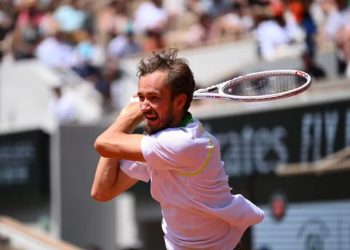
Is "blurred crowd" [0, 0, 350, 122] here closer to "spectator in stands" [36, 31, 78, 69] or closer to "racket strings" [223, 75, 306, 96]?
"spectator in stands" [36, 31, 78, 69]

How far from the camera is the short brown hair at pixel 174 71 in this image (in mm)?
4594

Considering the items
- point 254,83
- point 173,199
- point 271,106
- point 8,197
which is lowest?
point 8,197

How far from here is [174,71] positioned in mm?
4602

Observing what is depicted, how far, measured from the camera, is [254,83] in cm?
527

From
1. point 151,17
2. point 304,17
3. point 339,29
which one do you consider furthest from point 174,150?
point 151,17

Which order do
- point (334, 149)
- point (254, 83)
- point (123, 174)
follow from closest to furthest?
point (123, 174)
point (254, 83)
point (334, 149)

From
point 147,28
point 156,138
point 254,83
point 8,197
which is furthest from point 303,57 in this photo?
point 156,138

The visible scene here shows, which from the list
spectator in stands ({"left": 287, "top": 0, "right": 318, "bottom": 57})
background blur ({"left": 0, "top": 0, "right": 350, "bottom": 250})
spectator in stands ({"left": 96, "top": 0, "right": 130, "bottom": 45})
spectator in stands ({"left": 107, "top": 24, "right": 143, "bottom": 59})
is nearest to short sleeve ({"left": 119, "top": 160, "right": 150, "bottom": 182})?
background blur ({"left": 0, "top": 0, "right": 350, "bottom": 250})

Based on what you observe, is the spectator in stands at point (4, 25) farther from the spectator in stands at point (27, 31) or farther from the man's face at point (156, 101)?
the man's face at point (156, 101)

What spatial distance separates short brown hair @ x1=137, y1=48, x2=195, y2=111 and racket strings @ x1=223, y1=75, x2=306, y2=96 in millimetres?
592

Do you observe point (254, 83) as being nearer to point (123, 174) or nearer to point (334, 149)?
point (123, 174)

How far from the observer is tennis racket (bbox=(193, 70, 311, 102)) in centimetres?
512

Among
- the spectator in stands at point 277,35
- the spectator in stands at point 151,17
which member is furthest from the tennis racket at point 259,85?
the spectator in stands at point 151,17

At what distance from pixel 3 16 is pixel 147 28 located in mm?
3944
